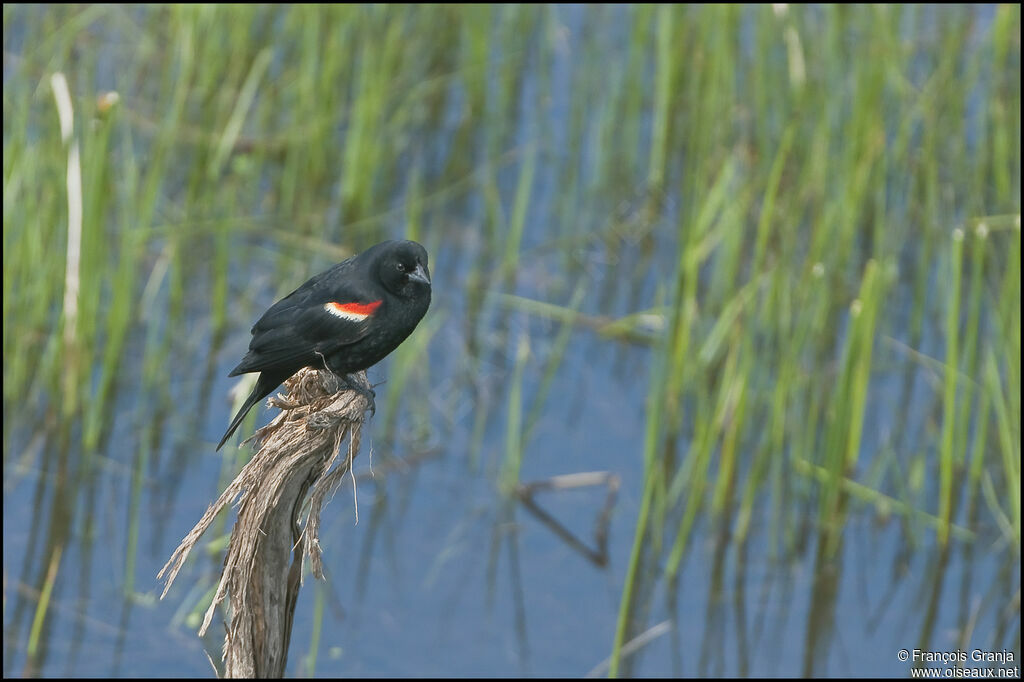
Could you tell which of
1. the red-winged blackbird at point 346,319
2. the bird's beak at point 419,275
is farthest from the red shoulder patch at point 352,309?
the bird's beak at point 419,275

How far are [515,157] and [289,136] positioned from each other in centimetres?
137

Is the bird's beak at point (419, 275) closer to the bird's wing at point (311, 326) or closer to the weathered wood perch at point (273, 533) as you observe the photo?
the bird's wing at point (311, 326)

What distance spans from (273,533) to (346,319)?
838 mm

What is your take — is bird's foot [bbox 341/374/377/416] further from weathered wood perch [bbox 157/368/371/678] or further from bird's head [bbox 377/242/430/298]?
weathered wood perch [bbox 157/368/371/678]

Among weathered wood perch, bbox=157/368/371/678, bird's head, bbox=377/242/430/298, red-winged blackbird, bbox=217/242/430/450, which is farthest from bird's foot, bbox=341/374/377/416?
weathered wood perch, bbox=157/368/371/678

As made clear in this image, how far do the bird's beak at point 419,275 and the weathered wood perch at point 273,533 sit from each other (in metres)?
0.66

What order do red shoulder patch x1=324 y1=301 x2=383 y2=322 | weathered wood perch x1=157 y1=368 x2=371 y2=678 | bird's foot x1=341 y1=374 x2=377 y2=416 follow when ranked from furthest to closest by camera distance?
red shoulder patch x1=324 y1=301 x2=383 y2=322, bird's foot x1=341 y1=374 x2=377 y2=416, weathered wood perch x1=157 y1=368 x2=371 y2=678

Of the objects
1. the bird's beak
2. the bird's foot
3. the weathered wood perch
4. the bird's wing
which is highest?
the bird's beak

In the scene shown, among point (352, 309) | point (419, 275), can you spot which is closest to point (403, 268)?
point (419, 275)

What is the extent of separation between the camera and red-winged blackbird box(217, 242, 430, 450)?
10.6 feet

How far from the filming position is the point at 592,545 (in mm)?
5273

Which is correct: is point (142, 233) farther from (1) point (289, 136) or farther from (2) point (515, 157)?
(2) point (515, 157)

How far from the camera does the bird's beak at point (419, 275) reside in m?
3.32

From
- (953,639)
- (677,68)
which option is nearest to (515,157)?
(677,68)
